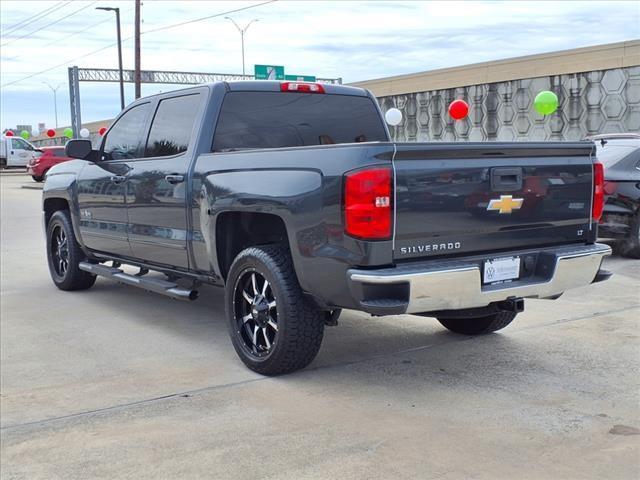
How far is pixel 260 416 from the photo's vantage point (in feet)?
14.1

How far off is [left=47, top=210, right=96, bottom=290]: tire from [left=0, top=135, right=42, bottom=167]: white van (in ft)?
112

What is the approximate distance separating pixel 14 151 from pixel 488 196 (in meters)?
40.0

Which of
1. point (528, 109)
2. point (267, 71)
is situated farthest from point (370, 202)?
point (267, 71)

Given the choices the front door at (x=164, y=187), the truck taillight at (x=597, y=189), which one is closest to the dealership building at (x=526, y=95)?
the front door at (x=164, y=187)

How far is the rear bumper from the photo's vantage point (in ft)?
13.8

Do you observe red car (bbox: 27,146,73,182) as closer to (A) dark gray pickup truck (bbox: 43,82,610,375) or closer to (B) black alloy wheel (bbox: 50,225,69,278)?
(B) black alloy wheel (bbox: 50,225,69,278)

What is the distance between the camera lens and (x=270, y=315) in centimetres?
504

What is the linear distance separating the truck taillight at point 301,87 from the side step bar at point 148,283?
5.86 ft

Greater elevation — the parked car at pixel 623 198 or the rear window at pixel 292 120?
the rear window at pixel 292 120

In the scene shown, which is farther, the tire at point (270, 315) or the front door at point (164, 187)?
the front door at point (164, 187)

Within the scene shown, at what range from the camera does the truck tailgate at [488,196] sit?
4312 mm

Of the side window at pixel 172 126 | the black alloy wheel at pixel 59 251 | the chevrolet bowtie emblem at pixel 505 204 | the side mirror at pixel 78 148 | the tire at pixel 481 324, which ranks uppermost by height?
the side window at pixel 172 126

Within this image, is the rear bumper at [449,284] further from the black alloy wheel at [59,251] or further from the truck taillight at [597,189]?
the black alloy wheel at [59,251]

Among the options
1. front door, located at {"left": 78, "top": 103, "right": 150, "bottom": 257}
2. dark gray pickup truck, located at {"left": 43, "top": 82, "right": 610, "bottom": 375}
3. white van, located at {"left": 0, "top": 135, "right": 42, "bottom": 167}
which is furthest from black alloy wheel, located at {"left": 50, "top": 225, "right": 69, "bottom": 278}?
white van, located at {"left": 0, "top": 135, "right": 42, "bottom": 167}
